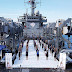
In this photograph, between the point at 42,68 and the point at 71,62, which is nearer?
the point at 42,68

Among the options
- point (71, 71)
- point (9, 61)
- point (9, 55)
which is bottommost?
point (71, 71)

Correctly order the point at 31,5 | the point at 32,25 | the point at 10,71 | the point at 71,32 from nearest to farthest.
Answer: the point at 10,71, the point at 71,32, the point at 32,25, the point at 31,5

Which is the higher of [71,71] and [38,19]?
[38,19]

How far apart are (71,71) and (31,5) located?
43.1 metres

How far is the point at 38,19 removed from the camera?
1746 inches

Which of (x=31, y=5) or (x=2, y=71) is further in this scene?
(x=31, y=5)

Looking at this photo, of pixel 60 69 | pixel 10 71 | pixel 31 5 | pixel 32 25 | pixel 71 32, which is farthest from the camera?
pixel 31 5

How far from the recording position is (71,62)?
13.7m

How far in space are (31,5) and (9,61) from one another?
41.6m

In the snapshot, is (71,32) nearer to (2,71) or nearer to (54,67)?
(54,67)

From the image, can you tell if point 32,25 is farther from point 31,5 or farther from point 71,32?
point 71,32

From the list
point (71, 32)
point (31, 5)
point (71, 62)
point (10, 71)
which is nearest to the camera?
point (10, 71)

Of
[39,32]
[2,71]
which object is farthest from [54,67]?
[39,32]

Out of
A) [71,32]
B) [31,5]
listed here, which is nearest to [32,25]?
[31,5]
